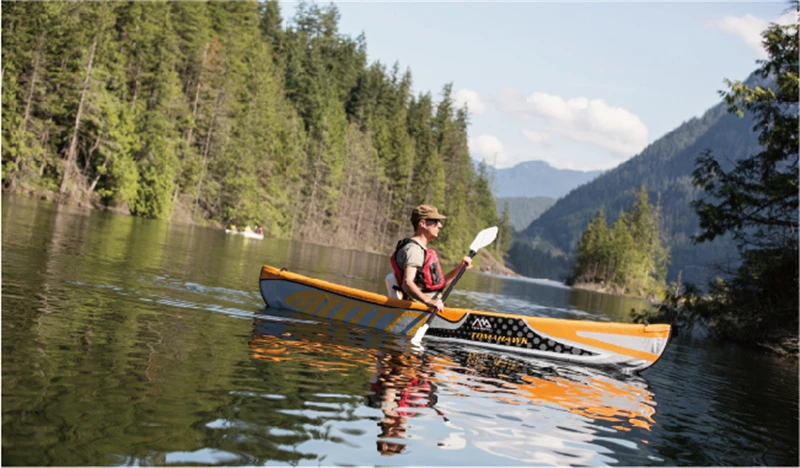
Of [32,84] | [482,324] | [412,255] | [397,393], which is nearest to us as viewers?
[397,393]

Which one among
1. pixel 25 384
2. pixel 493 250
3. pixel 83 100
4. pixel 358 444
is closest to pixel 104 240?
pixel 25 384

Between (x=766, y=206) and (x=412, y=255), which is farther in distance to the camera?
(x=766, y=206)

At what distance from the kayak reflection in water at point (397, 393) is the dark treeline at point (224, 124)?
115ft

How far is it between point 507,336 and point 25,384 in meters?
6.82

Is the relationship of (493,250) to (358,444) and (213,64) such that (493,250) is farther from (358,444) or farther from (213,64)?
(358,444)

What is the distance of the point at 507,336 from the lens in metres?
10.3

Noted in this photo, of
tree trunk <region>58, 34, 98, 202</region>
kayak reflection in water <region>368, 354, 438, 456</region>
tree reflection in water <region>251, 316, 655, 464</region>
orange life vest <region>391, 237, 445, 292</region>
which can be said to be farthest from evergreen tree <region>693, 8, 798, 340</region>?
tree trunk <region>58, 34, 98, 202</region>

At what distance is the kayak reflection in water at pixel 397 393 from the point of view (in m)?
5.20

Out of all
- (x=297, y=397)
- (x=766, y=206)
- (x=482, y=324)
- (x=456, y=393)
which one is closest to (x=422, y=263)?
(x=482, y=324)

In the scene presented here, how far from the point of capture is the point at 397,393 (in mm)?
6516

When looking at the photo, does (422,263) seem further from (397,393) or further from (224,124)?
(224,124)

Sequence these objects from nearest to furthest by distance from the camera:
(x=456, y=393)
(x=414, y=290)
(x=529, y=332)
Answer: (x=456, y=393)
(x=414, y=290)
(x=529, y=332)

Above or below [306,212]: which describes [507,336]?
below

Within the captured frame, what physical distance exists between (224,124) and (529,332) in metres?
50.5
